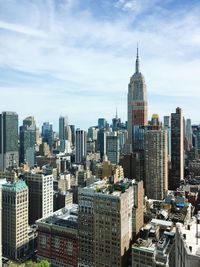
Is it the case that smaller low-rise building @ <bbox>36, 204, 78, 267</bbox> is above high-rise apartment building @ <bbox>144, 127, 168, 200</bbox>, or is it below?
below

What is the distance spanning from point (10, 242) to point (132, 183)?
3392 cm

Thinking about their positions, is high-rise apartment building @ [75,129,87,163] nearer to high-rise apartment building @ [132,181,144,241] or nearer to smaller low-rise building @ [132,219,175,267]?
high-rise apartment building @ [132,181,144,241]

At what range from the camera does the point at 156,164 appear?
330 ft

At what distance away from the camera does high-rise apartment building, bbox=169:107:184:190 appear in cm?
11225

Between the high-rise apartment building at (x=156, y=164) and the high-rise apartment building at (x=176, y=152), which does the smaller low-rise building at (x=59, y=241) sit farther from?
the high-rise apartment building at (x=176, y=152)

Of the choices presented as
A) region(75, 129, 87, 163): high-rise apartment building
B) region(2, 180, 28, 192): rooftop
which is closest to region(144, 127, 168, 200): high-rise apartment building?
region(2, 180, 28, 192): rooftop

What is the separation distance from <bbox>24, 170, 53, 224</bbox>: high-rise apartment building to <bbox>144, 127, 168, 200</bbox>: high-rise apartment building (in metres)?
36.6

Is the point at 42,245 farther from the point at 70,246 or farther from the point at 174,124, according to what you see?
the point at 174,124

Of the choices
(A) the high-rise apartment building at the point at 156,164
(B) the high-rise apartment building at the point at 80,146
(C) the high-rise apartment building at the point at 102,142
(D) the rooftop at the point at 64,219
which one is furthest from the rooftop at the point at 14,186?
(C) the high-rise apartment building at the point at 102,142

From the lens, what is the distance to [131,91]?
169 metres

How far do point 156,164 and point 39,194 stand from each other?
4240 centimetres

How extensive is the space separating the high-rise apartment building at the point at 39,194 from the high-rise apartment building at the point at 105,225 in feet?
94.7

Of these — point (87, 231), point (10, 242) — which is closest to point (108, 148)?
point (10, 242)

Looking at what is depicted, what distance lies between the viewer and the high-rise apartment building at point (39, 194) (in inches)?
3172
